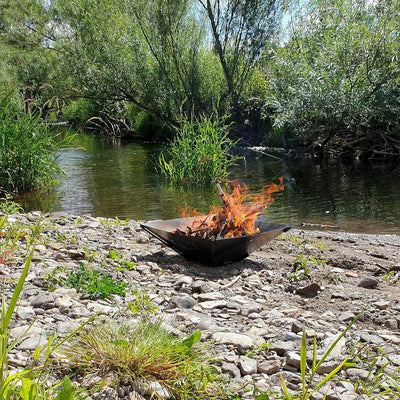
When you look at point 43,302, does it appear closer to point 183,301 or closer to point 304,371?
point 183,301

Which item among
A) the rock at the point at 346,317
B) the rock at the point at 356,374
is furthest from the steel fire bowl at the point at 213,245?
the rock at the point at 356,374

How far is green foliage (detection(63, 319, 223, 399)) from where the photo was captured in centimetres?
233

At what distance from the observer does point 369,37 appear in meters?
14.7

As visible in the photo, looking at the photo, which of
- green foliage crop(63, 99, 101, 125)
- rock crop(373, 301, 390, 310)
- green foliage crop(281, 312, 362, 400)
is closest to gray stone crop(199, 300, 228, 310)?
green foliage crop(281, 312, 362, 400)

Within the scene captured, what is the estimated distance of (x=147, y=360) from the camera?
7.84 feet

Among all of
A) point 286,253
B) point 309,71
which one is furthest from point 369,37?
point 286,253

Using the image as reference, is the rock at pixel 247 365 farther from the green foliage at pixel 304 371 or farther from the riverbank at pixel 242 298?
the green foliage at pixel 304 371

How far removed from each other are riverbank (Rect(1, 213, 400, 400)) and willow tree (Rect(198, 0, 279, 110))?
16.5 m

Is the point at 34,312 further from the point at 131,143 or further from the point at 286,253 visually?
the point at 131,143

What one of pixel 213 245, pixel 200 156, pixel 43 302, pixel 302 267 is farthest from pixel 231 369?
pixel 200 156

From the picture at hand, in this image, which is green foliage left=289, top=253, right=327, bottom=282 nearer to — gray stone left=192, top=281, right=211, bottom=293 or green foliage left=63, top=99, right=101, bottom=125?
gray stone left=192, top=281, right=211, bottom=293

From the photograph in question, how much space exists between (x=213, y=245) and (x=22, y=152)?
651 cm

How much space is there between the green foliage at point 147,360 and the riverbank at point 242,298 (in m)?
0.11

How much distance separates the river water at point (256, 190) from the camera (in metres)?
9.09
